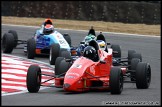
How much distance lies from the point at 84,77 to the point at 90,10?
22.8m

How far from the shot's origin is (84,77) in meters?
14.4

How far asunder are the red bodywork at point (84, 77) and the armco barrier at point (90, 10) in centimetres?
2067

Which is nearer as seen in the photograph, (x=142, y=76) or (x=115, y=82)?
(x=115, y=82)

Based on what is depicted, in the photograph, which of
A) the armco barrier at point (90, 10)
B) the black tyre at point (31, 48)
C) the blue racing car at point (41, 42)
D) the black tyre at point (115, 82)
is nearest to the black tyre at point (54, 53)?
the blue racing car at point (41, 42)

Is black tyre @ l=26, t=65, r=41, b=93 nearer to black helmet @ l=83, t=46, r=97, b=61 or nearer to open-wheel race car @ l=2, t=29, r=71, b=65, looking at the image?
black helmet @ l=83, t=46, r=97, b=61

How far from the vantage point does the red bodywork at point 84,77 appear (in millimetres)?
14031

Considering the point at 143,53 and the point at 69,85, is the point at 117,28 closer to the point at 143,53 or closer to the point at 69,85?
the point at 143,53

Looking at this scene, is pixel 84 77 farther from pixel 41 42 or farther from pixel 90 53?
pixel 41 42

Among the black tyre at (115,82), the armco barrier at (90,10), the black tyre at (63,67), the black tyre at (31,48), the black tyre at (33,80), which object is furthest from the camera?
the armco barrier at (90,10)

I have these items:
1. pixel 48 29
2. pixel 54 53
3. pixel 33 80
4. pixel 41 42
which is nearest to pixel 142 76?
pixel 33 80

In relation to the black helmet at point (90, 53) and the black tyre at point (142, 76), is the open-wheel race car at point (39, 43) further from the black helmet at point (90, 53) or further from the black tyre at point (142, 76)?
the black tyre at point (142, 76)

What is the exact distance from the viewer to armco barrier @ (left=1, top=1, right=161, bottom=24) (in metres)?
35.9

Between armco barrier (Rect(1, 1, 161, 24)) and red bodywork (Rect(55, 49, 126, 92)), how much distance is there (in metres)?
20.7

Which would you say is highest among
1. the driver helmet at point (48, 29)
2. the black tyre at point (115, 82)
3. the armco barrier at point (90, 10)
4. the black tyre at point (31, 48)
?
the armco barrier at point (90, 10)
